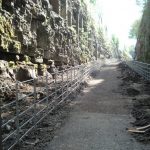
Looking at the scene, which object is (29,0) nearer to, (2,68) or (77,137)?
(2,68)

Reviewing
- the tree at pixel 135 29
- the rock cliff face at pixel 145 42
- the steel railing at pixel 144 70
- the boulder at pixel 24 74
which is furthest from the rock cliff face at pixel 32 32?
the tree at pixel 135 29

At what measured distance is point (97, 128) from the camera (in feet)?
30.9

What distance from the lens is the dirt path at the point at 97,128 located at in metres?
7.73

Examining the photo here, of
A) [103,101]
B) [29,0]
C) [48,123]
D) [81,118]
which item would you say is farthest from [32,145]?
[29,0]

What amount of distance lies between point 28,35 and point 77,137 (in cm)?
1213

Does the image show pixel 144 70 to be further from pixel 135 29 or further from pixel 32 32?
pixel 135 29

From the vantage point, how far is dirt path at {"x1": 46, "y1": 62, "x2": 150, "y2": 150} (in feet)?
25.3

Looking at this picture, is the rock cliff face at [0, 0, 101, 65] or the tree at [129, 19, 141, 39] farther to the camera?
the tree at [129, 19, 141, 39]

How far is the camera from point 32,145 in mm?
7660

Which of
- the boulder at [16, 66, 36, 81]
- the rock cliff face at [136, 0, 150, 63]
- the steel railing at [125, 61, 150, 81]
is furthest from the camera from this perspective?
the rock cliff face at [136, 0, 150, 63]

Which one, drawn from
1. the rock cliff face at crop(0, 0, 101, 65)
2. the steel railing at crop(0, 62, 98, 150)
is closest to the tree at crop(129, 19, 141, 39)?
the rock cliff face at crop(0, 0, 101, 65)

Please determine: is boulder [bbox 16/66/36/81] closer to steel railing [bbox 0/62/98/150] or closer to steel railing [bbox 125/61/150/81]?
steel railing [bbox 0/62/98/150]

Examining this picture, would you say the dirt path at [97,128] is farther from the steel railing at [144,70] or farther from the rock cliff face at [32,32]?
the steel railing at [144,70]

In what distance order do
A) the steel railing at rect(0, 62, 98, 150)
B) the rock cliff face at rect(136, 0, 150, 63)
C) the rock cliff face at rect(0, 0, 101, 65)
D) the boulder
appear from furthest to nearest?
1. the rock cliff face at rect(136, 0, 150, 63)
2. the boulder
3. the rock cliff face at rect(0, 0, 101, 65)
4. the steel railing at rect(0, 62, 98, 150)
